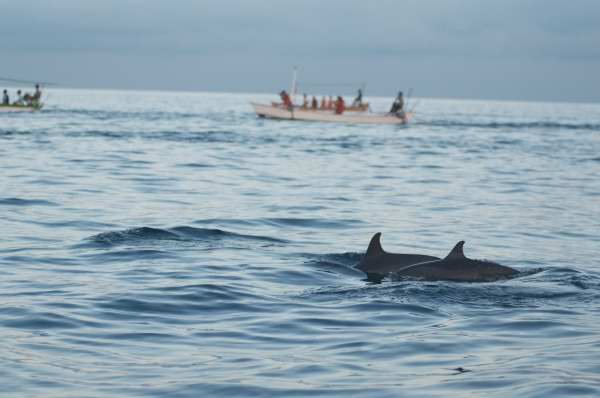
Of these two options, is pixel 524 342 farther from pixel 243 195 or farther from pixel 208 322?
pixel 243 195

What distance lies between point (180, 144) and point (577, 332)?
38.2 m

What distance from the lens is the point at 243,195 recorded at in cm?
2602

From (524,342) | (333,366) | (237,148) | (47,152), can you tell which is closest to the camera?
(333,366)

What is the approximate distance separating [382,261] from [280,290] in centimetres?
187

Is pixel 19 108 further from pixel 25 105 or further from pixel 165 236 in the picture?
pixel 165 236

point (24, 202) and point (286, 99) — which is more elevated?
point (286, 99)

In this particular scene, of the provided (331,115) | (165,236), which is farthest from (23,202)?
(331,115)

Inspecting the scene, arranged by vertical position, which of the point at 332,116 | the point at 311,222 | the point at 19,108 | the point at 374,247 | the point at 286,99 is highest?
the point at 286,99

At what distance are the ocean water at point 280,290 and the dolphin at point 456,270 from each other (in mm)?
266

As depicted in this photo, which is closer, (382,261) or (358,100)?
(382,261)

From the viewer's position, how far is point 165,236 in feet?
57.7

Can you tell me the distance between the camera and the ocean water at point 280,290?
336 inches

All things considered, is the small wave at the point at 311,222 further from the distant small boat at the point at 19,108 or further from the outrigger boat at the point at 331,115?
the distant small boat at the point at 19,108

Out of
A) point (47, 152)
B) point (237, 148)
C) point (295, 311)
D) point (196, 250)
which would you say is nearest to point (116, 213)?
point (196, 250)
